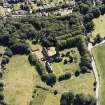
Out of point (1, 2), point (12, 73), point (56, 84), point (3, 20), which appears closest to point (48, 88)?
point (56, 84)

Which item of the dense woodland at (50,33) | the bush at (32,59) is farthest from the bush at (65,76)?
the bush at (32,59)

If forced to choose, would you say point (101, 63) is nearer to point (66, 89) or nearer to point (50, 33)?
point (66, 89)

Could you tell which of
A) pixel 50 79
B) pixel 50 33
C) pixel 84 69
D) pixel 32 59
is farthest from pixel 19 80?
pixel 50 33

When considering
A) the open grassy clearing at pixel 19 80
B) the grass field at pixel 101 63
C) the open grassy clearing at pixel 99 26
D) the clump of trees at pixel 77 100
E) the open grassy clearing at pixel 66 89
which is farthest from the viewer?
the open grassy clearing at pixel 99 26

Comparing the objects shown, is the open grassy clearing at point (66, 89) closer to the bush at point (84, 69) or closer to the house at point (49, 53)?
the bush at point (84, 69)

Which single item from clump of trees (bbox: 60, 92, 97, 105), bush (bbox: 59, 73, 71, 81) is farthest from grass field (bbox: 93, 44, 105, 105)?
bush (bbox: 59, 73, 71, 81)

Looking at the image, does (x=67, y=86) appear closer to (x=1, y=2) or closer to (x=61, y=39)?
(x=61, y=39)
